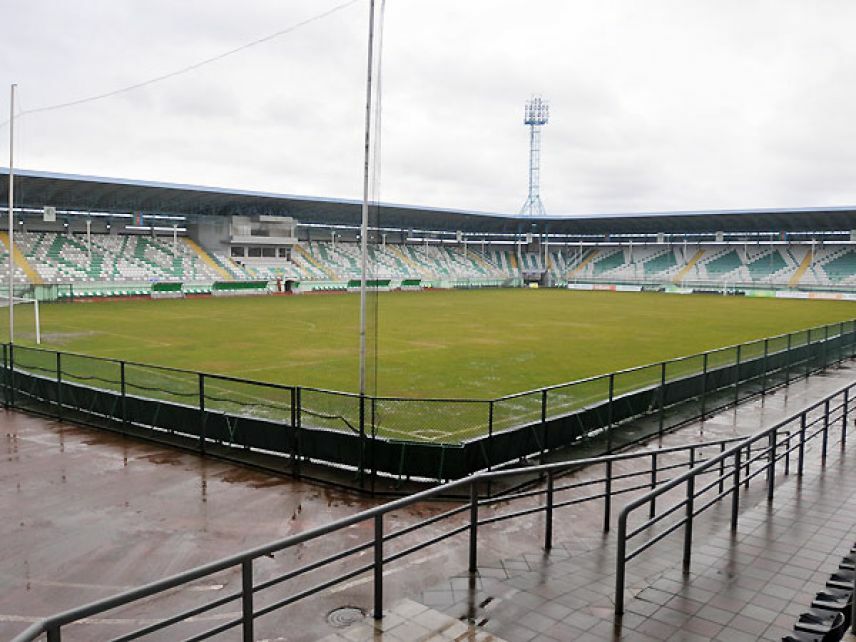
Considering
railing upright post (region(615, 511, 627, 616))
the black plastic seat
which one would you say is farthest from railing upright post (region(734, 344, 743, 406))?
railing upright post (region(615, 511, 627, 616))

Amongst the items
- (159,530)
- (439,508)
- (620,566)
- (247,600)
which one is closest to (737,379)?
(439,508)

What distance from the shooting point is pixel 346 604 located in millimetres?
7477

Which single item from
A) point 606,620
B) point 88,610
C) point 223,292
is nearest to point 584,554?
point 606,620

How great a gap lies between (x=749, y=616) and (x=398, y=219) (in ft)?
293

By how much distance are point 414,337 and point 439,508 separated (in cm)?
2336

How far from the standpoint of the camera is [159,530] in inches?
400

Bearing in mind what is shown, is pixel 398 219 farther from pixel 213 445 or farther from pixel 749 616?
pixel 749 616

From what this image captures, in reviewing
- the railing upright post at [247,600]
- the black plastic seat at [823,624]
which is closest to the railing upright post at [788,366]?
the black plastic seat at [823,624]

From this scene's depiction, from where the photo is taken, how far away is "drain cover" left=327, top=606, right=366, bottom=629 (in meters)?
7.04

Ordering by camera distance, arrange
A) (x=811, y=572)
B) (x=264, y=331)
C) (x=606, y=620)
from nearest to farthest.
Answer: (x=606, y=620)
(x=811, y=572)
(x=264, y=331)

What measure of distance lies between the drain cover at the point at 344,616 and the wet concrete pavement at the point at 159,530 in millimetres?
85

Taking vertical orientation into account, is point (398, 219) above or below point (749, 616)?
above

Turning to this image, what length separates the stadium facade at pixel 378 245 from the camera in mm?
64500

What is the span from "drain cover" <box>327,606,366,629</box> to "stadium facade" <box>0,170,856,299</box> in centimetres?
5391
